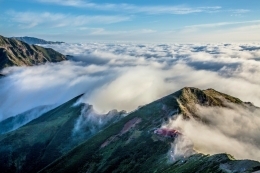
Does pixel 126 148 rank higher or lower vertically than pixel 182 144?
lower

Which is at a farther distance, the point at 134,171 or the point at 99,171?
the point at 99,171

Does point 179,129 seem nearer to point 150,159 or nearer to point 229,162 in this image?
point 150,159

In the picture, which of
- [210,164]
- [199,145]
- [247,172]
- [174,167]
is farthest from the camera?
[199,145]

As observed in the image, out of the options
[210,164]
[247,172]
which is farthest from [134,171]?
[247,172]

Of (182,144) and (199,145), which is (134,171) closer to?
(182,144)

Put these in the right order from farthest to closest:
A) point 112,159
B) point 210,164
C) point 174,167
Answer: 1. point 112,159
2. point 174,167
3. point 210,164

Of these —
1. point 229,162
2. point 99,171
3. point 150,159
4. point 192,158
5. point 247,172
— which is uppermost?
point 247,172

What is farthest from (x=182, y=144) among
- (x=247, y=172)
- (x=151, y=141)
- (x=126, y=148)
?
(x=247, y=172)

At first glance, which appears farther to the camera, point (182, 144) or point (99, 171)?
point (99, 171)

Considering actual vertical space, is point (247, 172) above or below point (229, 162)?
above
